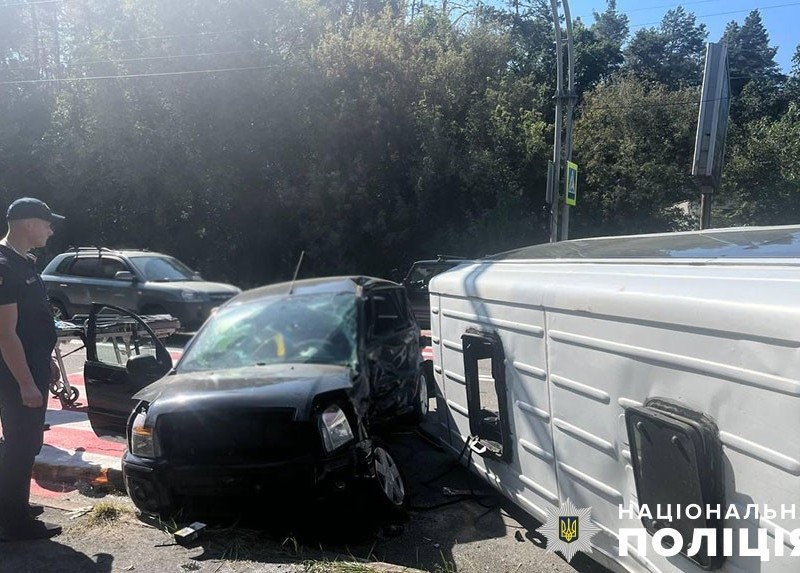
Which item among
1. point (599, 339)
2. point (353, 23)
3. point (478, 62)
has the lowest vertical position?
point (599, 339)

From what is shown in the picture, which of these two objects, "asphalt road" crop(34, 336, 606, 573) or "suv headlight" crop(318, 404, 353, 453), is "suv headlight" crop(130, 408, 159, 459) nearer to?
"asphalt road" crop(34, 336, 606, 573)

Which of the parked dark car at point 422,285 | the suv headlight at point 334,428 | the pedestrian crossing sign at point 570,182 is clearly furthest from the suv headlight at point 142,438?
the pedestrian crossing sign at point 570,182

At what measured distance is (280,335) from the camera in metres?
5.18

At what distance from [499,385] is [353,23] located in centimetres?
2133

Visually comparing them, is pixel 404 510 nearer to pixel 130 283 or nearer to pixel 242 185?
pixel 130 283

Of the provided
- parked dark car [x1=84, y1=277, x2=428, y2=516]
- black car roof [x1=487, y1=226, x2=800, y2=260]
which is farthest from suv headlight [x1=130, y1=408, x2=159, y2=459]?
black car roof [x1=487, y1=226, x2=800, y2=260]

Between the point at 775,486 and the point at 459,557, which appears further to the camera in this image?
the point at 459,557

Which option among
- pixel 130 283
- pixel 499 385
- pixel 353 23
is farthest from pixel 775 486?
pixel 353 23

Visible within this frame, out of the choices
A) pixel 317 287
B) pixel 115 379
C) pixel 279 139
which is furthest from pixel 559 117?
pixel 115 379

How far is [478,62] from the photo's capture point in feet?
70.6

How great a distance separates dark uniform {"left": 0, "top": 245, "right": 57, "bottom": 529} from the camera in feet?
13.1

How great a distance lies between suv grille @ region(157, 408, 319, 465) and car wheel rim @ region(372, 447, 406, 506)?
514 millimetres

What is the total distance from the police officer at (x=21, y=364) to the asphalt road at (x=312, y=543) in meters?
0.22

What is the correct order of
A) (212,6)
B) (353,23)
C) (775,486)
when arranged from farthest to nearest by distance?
1. (353,23)
2. (212,6)
3. (775,486)
